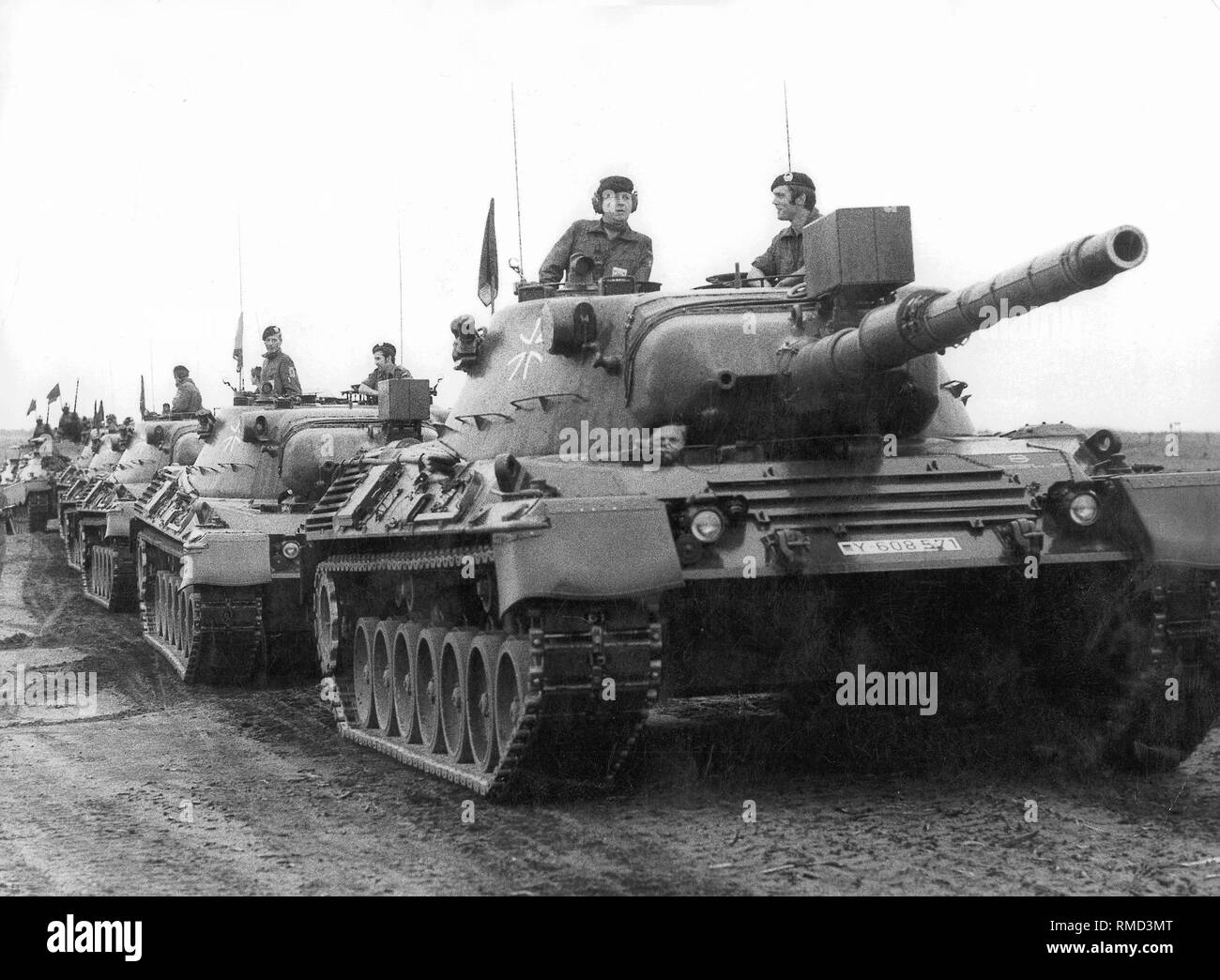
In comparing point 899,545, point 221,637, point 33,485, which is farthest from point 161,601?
point 33,485

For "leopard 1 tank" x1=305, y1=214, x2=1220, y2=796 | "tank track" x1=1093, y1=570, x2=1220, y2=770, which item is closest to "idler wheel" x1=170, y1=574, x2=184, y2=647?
"leopard 1 tank" x1=305, y1=214, x2=1220, y2=796

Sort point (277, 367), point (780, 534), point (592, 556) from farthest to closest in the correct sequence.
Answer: point (277, 367), point (780, 534), point (592, 556)

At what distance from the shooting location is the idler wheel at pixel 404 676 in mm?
10883

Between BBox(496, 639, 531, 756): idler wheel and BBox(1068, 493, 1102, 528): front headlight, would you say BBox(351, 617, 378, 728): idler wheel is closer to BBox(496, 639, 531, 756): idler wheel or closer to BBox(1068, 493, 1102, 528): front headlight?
BBox(496, 639, 531, 756): idler wheel

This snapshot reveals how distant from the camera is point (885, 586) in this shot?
8719 mm

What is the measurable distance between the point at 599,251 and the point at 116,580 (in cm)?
1113

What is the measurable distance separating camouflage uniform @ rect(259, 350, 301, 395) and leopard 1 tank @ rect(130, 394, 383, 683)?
4.07ft

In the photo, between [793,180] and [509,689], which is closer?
[509,689]

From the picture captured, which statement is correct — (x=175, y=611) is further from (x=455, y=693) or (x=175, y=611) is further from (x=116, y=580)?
(x=455, y=693)

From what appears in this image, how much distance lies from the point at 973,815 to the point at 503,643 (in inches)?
101

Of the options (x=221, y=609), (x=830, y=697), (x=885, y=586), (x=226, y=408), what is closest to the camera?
(x=885, y=586)

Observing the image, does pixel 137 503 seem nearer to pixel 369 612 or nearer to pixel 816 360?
pixel 369 612

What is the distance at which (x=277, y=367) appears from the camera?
1991 centimetres
